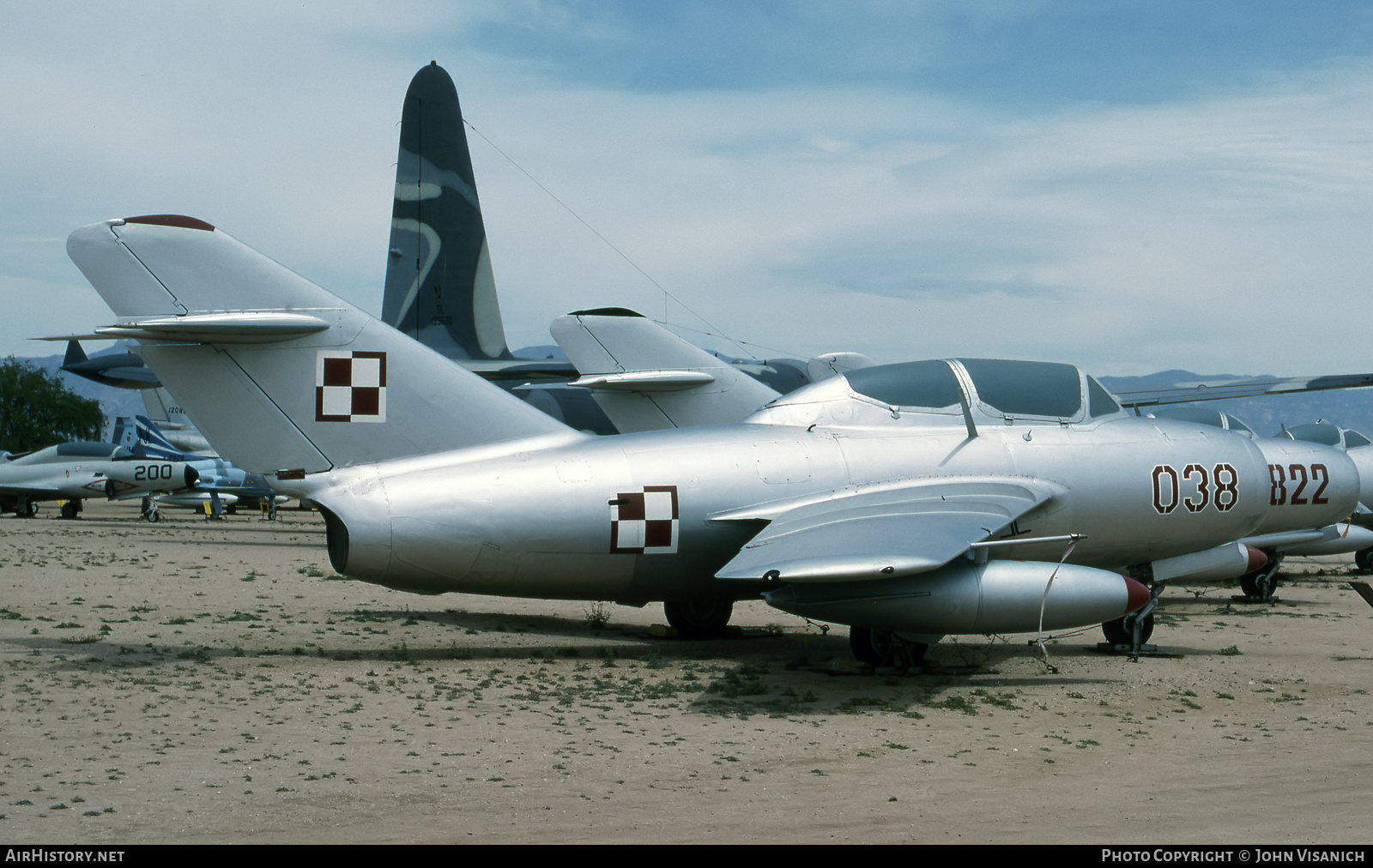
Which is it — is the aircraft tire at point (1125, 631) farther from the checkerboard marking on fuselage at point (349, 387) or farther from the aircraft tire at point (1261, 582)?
the checkerboard marking on fuselage at point (349, 387)

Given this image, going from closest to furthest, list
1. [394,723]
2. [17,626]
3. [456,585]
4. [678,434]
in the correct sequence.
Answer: [394,723], [456,585], [678,434], [17,626]

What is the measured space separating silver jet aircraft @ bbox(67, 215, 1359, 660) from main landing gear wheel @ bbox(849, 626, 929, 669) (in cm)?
3

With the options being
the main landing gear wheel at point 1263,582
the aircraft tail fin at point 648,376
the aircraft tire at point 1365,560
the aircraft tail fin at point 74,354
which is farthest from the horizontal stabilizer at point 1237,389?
the aircraft tail fin at point 74,354

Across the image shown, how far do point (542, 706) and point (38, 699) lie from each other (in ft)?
11.0

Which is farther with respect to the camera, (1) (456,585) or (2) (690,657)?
(2) (690,657)

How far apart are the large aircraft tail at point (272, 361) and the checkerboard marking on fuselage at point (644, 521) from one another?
0.98 meters

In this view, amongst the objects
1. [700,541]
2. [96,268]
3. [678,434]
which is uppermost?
[96,268]

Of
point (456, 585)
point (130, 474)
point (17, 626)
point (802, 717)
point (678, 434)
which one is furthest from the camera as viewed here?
point (130, 474)

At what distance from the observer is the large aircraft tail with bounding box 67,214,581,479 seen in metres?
8.97

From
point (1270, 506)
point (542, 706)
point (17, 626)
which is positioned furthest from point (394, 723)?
point (1270, 506)

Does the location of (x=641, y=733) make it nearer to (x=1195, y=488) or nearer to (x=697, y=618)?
(x=697, y=618)

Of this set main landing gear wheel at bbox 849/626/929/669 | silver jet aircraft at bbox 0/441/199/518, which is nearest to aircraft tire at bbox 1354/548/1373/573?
main landing gear wheel at bbox 849/626/929/669

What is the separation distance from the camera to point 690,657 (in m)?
→ 10.6

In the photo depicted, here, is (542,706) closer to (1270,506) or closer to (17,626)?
(17,626)
